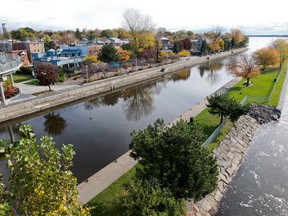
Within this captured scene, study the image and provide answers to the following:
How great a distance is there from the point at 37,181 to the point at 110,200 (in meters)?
8.51

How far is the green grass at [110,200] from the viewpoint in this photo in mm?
12461

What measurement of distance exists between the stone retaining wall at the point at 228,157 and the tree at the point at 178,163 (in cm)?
260

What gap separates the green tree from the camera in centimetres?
959

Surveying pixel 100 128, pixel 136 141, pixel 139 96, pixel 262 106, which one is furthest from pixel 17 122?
pixel 262 106

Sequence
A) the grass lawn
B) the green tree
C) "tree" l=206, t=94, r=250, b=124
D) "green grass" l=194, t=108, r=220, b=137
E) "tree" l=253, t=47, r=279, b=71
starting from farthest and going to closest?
"tree" l=253, t=47, r=279, b=71 → "green grass" l=194, t=108, r=220, b=137 → "tree" l=206, t=94, r=250, b=124 → the grass lawn → the green tree

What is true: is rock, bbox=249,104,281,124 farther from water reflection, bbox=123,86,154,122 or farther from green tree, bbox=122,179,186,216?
green tree, bbox=122,179,186,216

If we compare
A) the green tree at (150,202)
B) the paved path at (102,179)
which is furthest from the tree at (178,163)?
the paved path at (102,179)

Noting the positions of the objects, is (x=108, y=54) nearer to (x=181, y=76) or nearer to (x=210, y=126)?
(x=181, y=76)

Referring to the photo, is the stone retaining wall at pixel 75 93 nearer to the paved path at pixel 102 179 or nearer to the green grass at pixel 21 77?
the green grass at pixel 21 77

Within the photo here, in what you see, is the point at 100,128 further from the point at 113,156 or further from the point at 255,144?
the point at 255,144

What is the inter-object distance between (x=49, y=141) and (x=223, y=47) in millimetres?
113327

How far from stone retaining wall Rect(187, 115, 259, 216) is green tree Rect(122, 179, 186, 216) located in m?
3.96

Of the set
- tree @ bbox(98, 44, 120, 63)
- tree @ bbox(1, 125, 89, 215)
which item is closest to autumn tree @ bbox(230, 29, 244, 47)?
tree @ bbox(98, 44, 120, 63)

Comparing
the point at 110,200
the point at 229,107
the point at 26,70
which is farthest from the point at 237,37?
the point at 110,200
